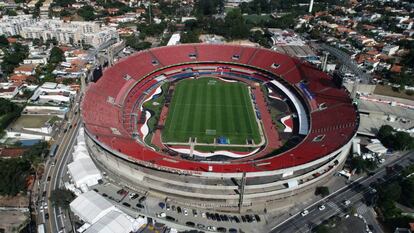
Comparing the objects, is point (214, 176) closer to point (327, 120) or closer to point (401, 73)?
point (327, 120)

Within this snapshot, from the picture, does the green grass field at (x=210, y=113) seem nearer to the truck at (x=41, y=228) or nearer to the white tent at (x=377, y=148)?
the white tent at (x=377, y=148)

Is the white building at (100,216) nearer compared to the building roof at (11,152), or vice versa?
the white building at (100,216)

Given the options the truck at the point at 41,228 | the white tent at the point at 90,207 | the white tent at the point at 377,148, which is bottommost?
the truck at the point at 41,228

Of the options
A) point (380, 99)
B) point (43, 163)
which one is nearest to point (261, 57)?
point (380, 99)

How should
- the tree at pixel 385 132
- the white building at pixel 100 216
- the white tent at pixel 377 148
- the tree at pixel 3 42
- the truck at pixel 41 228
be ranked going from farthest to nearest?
the tree at pixel 3 42 < the tree at pixel 385 132 < the white tent at pixel 377 148 < the truck at pixel 41 228 < the white building at pixel 100 216

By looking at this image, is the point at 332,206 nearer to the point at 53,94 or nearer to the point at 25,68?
the point at 53,94

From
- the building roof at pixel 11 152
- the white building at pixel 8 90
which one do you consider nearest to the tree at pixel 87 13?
the white building at pixel 8 90

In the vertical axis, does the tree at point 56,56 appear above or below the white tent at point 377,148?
above

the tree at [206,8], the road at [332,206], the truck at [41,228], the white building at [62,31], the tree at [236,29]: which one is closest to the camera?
the truck at [41,228]
